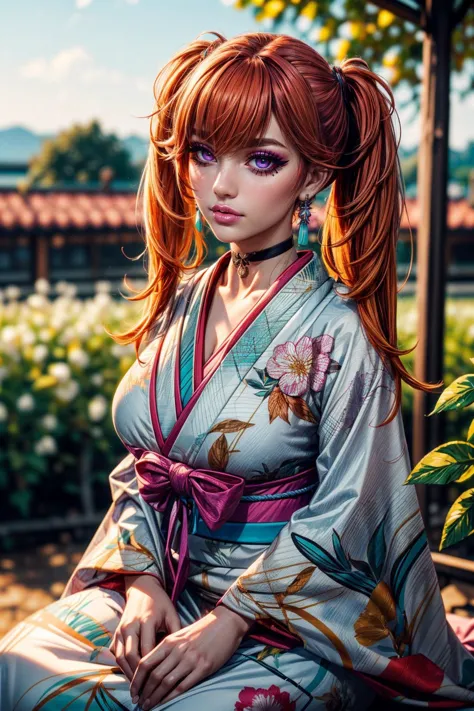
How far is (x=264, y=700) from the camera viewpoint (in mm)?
1595

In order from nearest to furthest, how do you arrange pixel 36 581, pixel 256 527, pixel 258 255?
pixel 256 527, pixel 258 255, pixel 36 581

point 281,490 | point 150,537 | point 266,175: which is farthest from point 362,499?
point 266,175

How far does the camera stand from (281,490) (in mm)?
1798

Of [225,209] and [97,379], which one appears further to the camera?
[97,379]

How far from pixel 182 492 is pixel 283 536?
227mm

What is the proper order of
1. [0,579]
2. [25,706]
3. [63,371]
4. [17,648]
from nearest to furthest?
1. [25,706]
2. [17,648]
3. [0,579]
4. [63,371]

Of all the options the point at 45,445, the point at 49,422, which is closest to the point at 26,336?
the point at 49,422

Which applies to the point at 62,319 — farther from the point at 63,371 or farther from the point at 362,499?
the point at 362,499

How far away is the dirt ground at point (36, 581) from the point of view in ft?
12.1

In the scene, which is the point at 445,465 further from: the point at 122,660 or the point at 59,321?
the point at 59,321

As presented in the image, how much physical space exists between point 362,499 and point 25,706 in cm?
77

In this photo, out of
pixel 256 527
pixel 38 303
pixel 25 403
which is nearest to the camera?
pixel 256 527

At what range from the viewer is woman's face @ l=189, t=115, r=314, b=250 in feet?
5.61

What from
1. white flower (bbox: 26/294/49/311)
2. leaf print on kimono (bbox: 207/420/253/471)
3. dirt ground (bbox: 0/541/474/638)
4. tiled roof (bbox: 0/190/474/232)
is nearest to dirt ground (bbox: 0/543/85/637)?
dirt ground (bbox: 0/541/474/638)
